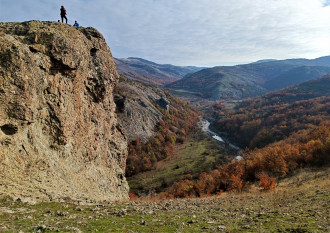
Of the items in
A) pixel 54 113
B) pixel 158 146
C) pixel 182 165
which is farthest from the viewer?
pixel 158 146

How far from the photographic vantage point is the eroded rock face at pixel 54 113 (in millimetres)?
17156

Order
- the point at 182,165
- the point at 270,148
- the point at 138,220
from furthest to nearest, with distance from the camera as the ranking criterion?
the point at 182,165
the point at 270,148
the point at 138,220

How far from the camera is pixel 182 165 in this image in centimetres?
10675

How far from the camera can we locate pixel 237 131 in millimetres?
166250

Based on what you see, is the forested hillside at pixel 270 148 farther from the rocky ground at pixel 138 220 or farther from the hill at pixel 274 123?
the rocky ground at pixel 138 220

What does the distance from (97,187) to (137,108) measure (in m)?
107

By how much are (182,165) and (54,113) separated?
8983 cm

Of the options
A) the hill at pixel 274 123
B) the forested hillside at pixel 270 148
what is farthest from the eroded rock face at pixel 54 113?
the hill at pixel 274 123

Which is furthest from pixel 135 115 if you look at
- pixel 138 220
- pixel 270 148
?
pixel 138 220

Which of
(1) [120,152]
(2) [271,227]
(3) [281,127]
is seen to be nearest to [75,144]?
(1) [120,152]

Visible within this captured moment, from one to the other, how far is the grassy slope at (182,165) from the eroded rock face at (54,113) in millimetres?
51047

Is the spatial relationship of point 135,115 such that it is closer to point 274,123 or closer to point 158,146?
point 158,146

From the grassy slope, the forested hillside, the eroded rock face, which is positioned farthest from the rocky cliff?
the eroded rock face

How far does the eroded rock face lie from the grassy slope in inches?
2010
